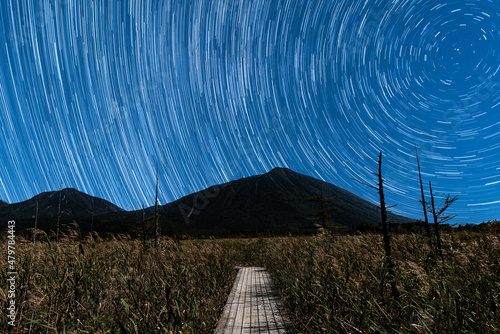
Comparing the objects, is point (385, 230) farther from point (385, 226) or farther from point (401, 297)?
point (401, 297)

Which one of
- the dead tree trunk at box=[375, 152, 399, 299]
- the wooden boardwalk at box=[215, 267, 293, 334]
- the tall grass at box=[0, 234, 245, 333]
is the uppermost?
the dead tree trunk at box=[375, 152, 399, 299]

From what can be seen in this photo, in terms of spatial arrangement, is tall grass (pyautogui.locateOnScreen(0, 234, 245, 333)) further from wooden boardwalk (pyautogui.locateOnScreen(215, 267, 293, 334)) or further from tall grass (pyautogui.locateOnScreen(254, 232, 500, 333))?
tall grass (pyautogui.locateOnScreen(254, 232, 500, 333))

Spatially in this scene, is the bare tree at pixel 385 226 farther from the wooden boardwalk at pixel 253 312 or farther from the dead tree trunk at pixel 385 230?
the wooden boardwalk at pixel 253 312

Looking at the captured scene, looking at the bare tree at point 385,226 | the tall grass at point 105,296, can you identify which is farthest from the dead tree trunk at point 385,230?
the tall grass at point 105,296

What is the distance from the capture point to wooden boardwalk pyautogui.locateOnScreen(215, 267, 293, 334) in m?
5.50

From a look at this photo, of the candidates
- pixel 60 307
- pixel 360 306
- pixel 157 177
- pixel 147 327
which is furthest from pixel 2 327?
pixel 157 177

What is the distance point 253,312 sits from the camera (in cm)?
664


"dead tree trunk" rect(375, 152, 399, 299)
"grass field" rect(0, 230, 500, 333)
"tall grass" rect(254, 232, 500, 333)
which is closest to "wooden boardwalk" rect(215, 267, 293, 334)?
"grass field" rect(0, 230, 500, 333)

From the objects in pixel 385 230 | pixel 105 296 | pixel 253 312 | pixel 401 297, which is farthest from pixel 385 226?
pixel 105 296

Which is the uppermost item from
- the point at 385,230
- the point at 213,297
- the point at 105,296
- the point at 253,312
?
the point at 385,230

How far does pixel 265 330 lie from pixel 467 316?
3674 millimetres

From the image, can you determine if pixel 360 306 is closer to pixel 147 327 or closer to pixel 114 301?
pixel 147 327

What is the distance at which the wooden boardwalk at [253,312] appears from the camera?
5.50 metres

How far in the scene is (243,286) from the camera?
9672 millimetres
